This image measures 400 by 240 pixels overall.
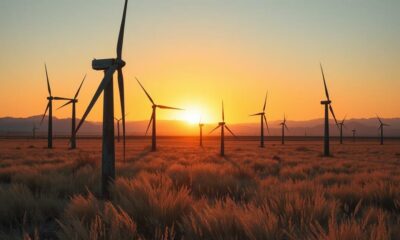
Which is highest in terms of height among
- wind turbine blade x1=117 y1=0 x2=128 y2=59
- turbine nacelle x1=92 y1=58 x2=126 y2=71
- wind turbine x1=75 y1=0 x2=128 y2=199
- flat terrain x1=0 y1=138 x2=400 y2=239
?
wind turbine blade x1=117 y1=0 x2=128 y2=59

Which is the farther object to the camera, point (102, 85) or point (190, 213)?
point (102, 85)

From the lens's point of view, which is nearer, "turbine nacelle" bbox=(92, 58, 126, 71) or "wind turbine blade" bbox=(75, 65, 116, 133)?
"wind turbine blade" bbox=(75, 65, 116, 133)

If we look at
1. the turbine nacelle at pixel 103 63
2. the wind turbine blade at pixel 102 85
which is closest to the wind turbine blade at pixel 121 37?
the turbine nacelle at pixel 103 63

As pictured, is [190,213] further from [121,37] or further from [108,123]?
[121,37]

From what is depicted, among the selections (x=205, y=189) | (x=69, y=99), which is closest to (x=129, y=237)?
(x=205, y=189)

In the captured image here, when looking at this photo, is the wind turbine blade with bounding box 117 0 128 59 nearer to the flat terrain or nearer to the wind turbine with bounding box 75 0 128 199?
the wind turbine with bounding box 75 0 128 199

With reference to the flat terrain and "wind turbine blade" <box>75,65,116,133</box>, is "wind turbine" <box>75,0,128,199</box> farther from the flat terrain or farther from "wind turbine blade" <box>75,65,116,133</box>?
the flat terrain

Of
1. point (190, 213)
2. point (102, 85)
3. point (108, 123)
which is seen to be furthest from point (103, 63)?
point (190, 213)

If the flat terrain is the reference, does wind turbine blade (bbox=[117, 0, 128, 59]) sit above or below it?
above

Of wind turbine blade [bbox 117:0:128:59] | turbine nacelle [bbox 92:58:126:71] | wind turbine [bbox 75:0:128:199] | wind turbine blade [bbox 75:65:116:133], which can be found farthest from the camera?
wind turbine blade [bbox 117:0:128:59]

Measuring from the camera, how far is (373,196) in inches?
400

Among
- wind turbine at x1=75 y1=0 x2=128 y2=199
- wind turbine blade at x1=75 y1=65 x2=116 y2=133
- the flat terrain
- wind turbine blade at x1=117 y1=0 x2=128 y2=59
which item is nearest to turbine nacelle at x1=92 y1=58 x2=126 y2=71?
wind turbine at x1=75 y1=0 x2=128 y2=199

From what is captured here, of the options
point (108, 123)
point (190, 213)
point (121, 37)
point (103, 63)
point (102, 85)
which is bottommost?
point (190, 213)

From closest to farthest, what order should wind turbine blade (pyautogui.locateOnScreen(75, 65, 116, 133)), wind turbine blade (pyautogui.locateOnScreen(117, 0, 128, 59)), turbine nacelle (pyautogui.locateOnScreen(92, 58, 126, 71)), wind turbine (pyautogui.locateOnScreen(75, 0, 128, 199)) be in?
wind turbine blade (pyautogui.locateOnScreen(75, 65, 116, 133)) → wind turbine (pyautogui.locateOnScreen(75, 0, 128, 199)) → turbine nacelle (pyautogui.locateOnScreen(92, 58, 126, 71)) → wind turbine blade (pyautogui.locateOnScreen(117, 0, 128, 59))
